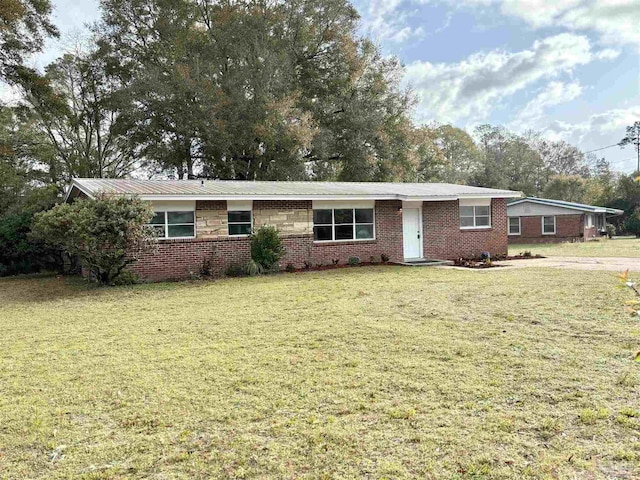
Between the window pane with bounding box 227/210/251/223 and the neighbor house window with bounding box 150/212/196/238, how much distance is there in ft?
3.86

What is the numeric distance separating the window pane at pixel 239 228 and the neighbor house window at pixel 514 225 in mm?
24198

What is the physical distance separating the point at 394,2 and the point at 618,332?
13.7 meters

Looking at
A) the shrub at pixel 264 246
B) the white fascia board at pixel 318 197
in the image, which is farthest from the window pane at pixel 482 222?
the shrub at pixel 264 246

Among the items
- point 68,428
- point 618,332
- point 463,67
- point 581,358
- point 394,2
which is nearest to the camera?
point 68,428

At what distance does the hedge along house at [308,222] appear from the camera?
46.0 ft

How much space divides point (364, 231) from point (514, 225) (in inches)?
795

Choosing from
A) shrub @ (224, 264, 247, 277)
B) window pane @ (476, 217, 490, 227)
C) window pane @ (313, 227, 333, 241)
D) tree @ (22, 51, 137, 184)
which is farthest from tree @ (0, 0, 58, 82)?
window pane @ (476, 217, 490, 227)

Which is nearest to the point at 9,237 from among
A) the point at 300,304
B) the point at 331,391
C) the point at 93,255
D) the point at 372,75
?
the point at 93,255

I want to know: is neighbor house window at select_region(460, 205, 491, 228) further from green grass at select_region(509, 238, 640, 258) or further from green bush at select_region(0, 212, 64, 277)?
green bush at select_region(0, 212, 64, 277)

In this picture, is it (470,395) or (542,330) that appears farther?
(542,330)

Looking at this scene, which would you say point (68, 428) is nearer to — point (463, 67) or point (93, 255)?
point (93, 255)

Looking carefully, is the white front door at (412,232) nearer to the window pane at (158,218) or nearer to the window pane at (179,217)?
the window pane at (179,217)

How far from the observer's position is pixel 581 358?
5.13 meters

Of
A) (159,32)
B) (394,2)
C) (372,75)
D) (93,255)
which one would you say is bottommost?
(93,255)
